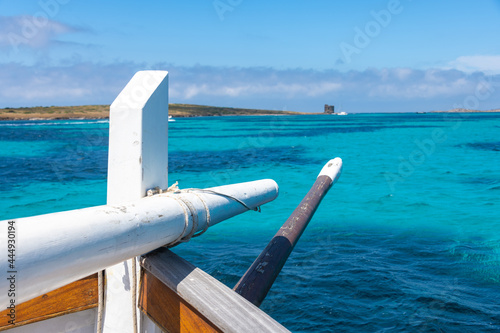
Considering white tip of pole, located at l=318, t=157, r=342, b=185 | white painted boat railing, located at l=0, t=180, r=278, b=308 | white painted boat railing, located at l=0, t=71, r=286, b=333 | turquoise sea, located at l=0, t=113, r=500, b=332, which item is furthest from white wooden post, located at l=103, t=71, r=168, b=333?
turquoise sea, located at l=0, t=113, r=500, b=332

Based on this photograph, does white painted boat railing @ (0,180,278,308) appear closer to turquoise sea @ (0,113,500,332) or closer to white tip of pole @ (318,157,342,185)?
white tip of pole @ (318,157,342,185)

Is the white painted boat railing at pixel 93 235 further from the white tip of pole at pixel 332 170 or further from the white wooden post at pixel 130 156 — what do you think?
the white tip of pole at pixel 332 170

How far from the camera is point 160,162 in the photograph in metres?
1.98

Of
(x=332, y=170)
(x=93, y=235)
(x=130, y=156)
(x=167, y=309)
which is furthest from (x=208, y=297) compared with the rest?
(x=332, y=170)

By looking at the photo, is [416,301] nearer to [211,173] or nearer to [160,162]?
[160,162]

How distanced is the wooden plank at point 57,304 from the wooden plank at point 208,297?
334 millimetres

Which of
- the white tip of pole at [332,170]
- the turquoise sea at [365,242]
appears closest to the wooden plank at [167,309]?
the white tip of pole at [332,170]

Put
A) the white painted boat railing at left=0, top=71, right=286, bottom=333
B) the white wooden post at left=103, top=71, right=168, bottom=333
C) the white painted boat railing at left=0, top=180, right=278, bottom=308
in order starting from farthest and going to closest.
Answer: the white wooden post at left=103, top=71, right=168, bottom=333, the white painted boat railing at left=0, top=71, right=286, bottom=333, the white painted boat railing at left=0, top=180, right=278, bottom=308

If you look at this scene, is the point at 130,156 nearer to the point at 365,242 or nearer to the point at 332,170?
the point at 332,170

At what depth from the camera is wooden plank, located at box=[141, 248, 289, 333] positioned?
1312 millimetres

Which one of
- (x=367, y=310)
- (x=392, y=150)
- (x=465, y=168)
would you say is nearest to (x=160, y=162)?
(x=367, y=310)

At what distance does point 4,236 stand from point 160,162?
0.94m

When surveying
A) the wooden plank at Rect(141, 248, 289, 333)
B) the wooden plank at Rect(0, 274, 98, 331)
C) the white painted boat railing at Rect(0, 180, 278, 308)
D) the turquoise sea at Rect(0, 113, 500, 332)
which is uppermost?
the white painted boat railing at Rect(0, 180, 278, 308)

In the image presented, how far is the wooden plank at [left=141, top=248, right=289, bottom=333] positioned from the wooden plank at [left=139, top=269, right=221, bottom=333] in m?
0.02
